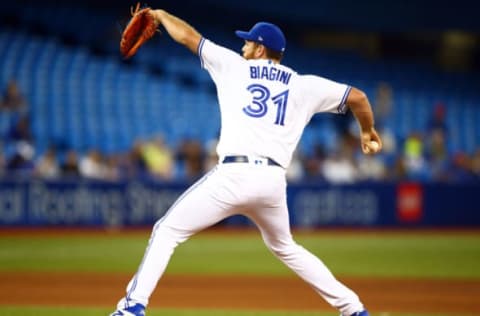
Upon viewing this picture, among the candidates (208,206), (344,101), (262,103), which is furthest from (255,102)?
(208,206)

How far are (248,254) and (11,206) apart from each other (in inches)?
204

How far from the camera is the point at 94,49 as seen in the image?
79.0 feet

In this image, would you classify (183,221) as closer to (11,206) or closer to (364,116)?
(364,116)

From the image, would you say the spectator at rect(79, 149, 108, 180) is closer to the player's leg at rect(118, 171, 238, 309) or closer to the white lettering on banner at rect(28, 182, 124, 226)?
the white lettering on banner at rect(28, 182, 124, 226)

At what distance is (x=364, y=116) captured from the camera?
6730 millimetres

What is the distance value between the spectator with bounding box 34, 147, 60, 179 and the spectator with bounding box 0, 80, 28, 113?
1.25 m

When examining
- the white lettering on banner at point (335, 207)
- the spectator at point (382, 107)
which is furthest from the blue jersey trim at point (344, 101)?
the spectator at point (382, 107)

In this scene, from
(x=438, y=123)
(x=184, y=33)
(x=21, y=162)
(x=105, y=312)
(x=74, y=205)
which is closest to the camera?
(x=184, y=33)

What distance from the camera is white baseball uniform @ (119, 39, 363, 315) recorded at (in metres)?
6.29

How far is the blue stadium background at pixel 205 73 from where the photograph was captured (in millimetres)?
21641

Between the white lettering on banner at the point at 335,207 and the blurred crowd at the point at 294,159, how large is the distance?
1.20 ft

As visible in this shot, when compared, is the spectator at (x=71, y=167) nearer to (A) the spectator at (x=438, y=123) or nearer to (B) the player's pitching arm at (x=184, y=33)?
(A) the spectator at (x=438, y=123)

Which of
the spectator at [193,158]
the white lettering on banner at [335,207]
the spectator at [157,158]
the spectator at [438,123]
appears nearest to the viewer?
the spectator at [157,158]

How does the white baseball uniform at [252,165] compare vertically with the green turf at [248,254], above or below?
above
